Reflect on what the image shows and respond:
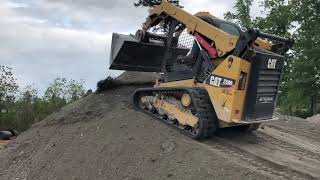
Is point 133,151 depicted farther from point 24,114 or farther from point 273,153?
point 24,114

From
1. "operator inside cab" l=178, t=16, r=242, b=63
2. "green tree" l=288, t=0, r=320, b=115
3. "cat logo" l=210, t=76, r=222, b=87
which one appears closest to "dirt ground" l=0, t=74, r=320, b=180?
"cat logo" l=210, t=76, r=222, b=87

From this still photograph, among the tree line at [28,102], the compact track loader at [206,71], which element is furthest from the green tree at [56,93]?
the compact track loader at [206,71]

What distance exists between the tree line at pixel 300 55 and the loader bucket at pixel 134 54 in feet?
70.8

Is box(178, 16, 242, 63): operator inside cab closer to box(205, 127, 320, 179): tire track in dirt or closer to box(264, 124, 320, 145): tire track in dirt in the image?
box(205, 127, 320, 179): tire track in dirt

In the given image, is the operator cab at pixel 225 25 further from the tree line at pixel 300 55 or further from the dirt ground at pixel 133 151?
the tree line at pixel 300 55

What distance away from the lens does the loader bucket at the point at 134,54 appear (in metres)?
13.1

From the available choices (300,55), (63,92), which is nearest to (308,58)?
(300,55)

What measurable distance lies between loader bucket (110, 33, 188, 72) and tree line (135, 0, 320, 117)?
21.6 m

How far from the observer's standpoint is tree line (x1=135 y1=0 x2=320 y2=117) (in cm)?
3459

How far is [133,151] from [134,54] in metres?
3.48

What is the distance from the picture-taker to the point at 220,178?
29.4ft

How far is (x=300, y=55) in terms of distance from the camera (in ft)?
116

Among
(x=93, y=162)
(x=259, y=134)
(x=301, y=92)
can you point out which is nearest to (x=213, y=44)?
(x=259, y=134)

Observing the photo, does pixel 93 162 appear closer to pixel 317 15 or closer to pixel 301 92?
pixel 301 92
